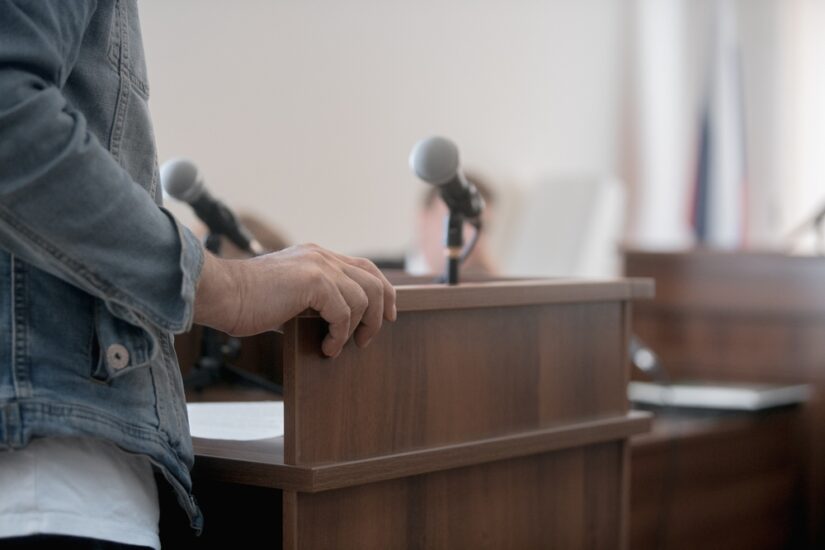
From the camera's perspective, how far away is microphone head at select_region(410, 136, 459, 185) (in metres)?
1.36

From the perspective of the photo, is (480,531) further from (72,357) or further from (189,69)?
(189,69)

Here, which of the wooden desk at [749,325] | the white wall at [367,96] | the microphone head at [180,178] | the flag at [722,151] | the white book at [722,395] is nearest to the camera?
the microphone head at [180,178]

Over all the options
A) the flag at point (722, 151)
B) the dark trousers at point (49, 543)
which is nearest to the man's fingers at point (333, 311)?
the dark trousers at point (49, 543)

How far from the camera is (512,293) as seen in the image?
4.18ft

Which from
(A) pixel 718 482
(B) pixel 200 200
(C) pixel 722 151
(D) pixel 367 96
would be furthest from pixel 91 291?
(C) pixel 722 151

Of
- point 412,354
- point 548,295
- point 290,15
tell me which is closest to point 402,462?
point 412,354

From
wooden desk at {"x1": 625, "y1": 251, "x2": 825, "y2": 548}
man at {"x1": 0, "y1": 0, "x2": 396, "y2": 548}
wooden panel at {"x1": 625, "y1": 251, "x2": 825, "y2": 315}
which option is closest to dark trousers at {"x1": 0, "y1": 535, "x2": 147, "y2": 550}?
man at {"x1": 0, "y1": 0, "x2": 396, "y2": 548}

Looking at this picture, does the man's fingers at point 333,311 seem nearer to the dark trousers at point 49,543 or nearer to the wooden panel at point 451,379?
the wooden panel at point 451,379

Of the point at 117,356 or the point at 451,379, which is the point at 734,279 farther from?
the point at 117,356

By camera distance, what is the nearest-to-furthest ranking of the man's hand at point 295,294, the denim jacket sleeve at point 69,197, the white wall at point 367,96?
the denim jacket sleeve at point 69,197 < the man's hand at point 295,294 < the white wall at point 367,96

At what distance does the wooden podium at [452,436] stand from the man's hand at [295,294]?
0.03 meters

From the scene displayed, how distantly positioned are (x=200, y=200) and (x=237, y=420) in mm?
377

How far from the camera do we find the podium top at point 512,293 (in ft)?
3.80

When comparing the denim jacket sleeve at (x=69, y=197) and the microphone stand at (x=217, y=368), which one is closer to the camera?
the denim jacket sleeve at (x=69, y=197)
